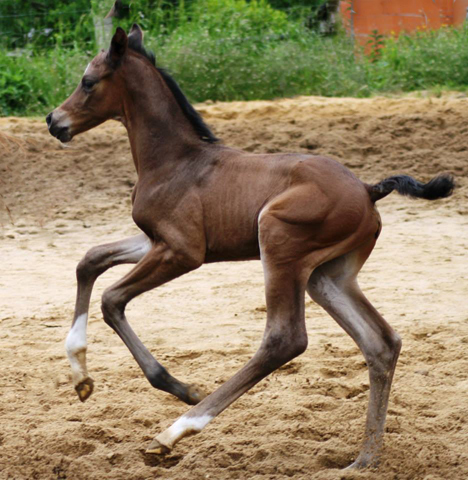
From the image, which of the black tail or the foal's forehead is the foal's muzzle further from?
the black tail

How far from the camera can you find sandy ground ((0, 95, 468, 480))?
12.7 feet

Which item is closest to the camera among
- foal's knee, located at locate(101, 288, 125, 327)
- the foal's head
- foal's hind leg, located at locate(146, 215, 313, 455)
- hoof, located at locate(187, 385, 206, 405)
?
foal's hind leg, located at locate(146, 215, 313, 455)

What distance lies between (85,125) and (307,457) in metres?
2.17

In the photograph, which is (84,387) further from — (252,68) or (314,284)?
(252,68)

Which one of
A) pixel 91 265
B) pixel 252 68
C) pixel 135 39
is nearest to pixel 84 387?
pixel 91 265

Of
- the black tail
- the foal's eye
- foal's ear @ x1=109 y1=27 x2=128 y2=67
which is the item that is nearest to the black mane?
foal's ear @ x1=109 y1=27 x2=128 y2=67

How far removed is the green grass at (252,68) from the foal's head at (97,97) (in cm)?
792

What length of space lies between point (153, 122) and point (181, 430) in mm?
1783

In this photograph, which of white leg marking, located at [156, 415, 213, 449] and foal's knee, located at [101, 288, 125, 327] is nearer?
white leg marking, located at [156, 415, 213, 449]

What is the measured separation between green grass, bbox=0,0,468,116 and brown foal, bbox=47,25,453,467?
801 centimetres

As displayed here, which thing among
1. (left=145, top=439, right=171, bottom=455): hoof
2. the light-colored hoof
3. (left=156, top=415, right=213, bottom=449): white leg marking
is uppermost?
(left=156, top=415, right=213, bottom=449): white leg marking

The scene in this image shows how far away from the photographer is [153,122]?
4473 millimetres

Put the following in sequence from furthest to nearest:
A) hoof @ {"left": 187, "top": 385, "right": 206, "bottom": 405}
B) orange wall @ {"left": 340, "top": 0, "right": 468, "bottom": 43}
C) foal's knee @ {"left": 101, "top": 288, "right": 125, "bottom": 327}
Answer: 1. orange wall @ {"left": 340, "top": 0, "right": 468, "bottom": 43}
2. foal's knee @ {"left": 101, "top": 288, "right": 125, "bottom": 327}
3. hoof @ {"left": 187, "top": 385, "right": 206, "bottom": 405}

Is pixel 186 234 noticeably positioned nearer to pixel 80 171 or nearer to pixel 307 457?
pixel 307 457
